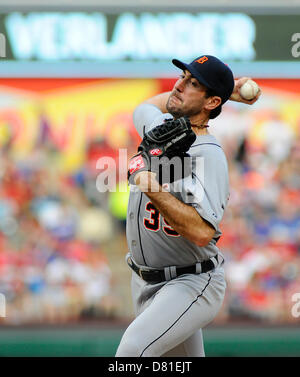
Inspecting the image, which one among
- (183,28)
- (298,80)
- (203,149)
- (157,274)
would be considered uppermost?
(183,28)

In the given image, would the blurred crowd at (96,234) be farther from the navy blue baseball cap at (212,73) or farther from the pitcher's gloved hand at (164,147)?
the pitcher's gloved hand at (164,147)

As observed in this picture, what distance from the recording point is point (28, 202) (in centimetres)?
756

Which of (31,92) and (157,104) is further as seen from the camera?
(31,92)

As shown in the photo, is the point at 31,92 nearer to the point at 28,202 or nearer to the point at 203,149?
the point at 28,202

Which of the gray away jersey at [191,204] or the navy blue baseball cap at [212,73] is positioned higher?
the navy blue baseball cap at [212,73]

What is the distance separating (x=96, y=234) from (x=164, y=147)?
4.85 meters

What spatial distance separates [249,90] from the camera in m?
3.28

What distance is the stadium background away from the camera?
7148 mm

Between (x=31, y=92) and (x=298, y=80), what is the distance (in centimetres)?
323

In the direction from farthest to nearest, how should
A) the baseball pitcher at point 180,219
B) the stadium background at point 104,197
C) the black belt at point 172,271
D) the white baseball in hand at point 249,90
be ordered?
the stadium background at point 104,197 < the white baseball in hand at point 249,90 < the black belt at point 172,271 < the baseball pitcher at point 180,219

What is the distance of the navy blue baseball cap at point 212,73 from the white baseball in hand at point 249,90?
17 cm

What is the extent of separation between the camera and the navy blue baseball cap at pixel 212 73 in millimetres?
3080

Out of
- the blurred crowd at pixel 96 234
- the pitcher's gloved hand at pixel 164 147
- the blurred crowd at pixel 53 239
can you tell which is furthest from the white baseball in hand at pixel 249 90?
the blurred crowd at pixel 53 239
